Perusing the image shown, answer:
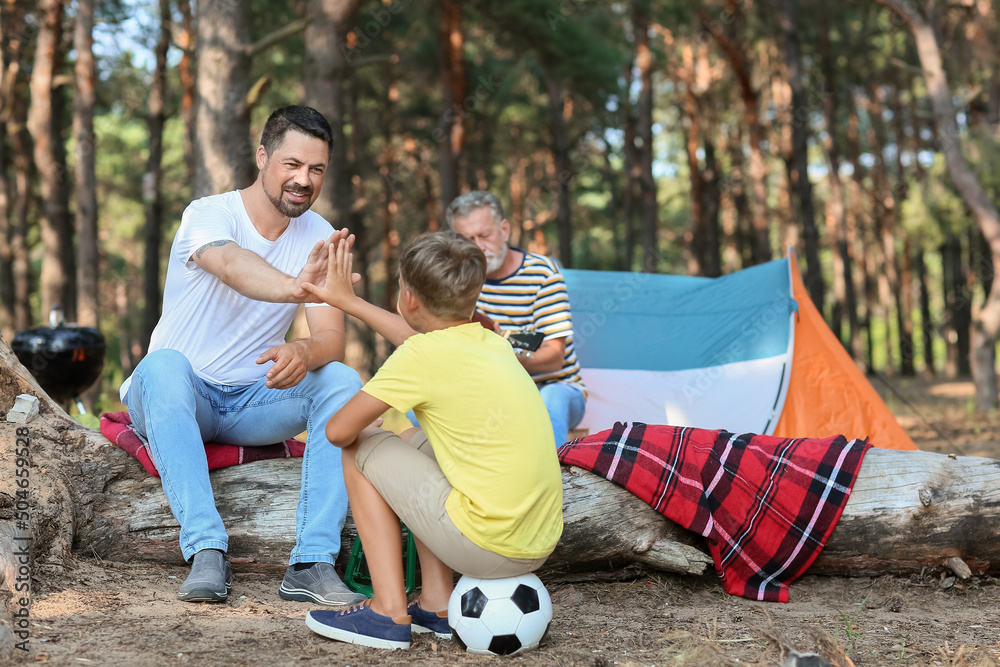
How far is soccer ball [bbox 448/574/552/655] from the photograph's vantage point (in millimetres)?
2215

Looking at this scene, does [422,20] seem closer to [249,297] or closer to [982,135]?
[982,135]

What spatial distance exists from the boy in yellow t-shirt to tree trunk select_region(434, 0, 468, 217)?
9.54 metres

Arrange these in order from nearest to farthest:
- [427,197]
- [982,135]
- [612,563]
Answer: [612,563], [982,135], [427,197]

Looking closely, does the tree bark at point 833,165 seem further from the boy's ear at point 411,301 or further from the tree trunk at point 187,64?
the boy's ear at point 411,301

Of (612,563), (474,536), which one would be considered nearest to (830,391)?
(612,563)

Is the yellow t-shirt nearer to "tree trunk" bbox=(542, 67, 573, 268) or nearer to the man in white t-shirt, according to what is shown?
the man in white t-shirt

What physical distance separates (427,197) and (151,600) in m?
15.6

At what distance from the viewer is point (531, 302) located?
13.5 feet

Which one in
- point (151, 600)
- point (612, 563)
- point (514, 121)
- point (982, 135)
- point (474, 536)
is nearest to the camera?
point (474, 536)

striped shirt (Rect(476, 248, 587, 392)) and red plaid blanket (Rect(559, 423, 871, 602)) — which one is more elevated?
striped shirt (Rect(476, 248, 587, 392))

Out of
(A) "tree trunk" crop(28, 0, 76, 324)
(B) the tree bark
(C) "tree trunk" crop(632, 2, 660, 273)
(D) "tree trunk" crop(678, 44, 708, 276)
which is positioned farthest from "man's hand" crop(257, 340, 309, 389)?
(D) "tree trunk" crop(678, 44, 708, 276)

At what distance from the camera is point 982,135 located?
473 inches

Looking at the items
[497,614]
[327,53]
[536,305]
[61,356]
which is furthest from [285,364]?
[327,53]

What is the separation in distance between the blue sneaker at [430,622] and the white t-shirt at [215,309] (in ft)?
3.59
